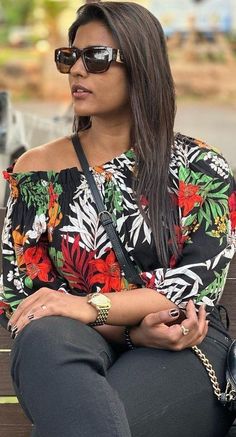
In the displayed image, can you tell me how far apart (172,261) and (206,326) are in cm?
24

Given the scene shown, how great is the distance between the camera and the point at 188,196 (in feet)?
9.44

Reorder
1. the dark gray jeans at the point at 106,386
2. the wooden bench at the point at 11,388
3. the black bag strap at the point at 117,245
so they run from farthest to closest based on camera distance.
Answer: the wooden bench at the point at 11,388
the black bag strap at the point at 117,245
the dark gray jeans at the point at 106,386

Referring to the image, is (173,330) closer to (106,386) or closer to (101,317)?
(101,317)

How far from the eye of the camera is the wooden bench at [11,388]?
3.11 meters

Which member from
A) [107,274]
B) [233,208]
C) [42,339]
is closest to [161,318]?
[107,274]

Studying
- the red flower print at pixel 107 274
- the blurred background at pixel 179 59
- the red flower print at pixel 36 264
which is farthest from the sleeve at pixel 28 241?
the blurred background at pixel 179 59

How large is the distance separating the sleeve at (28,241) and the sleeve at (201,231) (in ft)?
0.98

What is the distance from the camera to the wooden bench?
123 inches

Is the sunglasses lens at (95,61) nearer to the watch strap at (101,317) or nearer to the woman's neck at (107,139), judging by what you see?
the woman's neck at (107,139)

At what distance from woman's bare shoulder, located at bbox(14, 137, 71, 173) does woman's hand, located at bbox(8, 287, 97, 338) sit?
1.43 feet

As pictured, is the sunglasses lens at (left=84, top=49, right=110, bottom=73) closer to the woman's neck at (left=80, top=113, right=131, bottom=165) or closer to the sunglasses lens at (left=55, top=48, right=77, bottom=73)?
the sunglasses lens at (left=55, top=48, right=77, bottom=73)

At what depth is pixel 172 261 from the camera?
2.86 metres

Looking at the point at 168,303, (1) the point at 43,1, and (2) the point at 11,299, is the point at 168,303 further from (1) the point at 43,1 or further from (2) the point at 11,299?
(1) the point at 43,1

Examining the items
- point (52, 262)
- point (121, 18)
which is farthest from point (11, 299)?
point (121, 18)
